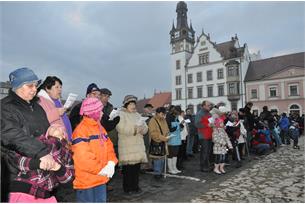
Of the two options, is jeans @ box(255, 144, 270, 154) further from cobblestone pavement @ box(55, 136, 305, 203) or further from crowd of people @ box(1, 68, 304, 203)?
crowd of people @ box(1, 68, 304, 203)

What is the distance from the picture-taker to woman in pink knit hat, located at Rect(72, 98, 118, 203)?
111 inches

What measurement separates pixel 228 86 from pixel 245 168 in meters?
33.5

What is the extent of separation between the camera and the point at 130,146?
4.68 metres

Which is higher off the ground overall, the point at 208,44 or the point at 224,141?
the point at 208,44

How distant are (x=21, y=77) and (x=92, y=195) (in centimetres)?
159

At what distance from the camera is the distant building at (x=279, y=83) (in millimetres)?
33812

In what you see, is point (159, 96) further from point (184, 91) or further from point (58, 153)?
point (58, 153)

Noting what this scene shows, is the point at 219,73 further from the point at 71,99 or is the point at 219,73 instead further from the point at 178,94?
the point at 71,99

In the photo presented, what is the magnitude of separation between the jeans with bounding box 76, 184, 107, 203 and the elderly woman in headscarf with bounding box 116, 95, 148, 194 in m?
1.57

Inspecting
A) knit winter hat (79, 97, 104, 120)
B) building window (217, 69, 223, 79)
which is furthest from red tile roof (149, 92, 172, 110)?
knit winter hat (79, 97, 104, 120)

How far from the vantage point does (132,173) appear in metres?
4.73

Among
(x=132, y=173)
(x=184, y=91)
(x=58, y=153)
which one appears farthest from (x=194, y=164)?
(x=184, y=91)

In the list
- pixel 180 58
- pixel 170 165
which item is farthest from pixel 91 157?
pixel 180 58

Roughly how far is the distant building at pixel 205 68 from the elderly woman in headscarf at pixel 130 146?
115 ft
